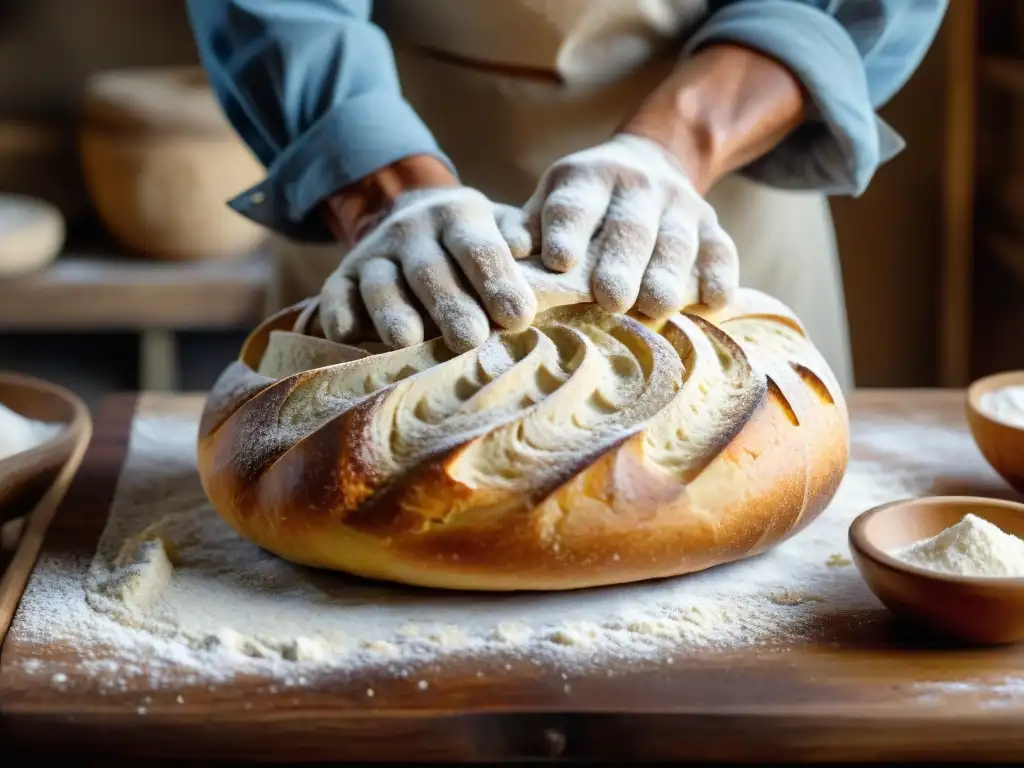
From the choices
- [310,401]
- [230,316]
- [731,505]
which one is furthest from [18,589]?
[230,316]

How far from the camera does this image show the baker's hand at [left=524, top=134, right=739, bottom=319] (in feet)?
4.05

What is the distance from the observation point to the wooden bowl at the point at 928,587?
3.26 feet

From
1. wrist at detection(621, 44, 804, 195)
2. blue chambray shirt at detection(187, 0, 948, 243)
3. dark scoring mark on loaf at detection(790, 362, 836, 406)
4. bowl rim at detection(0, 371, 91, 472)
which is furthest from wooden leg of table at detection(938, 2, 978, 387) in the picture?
bowl rim at detection(0, 371, 91, 472)

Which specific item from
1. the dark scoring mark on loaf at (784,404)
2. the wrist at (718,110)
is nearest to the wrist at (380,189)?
the wrist at (718,110)

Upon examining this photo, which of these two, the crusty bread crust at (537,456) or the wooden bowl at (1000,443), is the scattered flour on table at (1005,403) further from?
the crusty bread crust at (537,456)

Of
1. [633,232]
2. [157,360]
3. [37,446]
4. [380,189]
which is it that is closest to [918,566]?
[633,232]

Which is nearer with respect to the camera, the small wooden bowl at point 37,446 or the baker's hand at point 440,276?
the baker's hand at point 440,276

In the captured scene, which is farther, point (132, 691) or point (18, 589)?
point (18, 589)

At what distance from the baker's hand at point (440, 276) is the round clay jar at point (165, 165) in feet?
4.72

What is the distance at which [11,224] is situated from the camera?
105 inches

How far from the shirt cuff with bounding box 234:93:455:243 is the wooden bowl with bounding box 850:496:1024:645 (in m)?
0.70

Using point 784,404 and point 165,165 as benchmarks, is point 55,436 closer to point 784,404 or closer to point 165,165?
point 784,404

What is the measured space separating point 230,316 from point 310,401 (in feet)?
5.30

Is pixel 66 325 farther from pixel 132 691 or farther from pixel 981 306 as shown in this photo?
pixel 981 306
